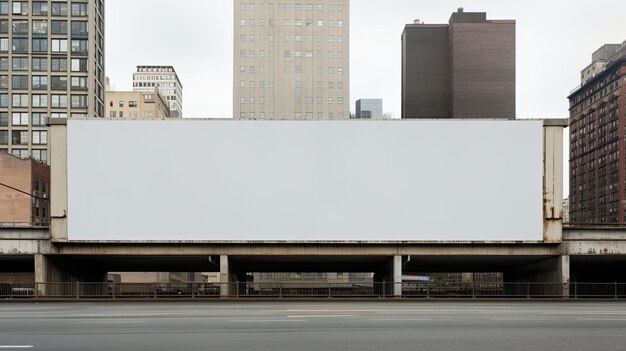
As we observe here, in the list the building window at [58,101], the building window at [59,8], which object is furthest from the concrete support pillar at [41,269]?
the building window at [59,8]

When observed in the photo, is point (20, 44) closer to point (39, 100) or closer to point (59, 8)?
point (59, 8)

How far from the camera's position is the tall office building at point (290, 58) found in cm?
13175

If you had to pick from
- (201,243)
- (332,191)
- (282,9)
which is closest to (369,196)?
(332,191)

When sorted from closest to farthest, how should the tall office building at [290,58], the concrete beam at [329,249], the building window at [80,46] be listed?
the concrete beam at [329,249] < the building window at [80,46] < the tall office building at [290,58]

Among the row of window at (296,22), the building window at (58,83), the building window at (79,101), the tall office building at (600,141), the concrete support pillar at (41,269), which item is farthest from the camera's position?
the tall office building at (600,141)

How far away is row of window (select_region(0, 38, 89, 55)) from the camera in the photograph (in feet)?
352

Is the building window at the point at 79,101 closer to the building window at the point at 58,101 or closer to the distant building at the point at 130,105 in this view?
the building window at the point at 58,101

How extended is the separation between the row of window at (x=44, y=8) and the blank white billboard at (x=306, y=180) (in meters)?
84.9

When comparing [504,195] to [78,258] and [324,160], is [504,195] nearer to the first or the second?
[324,160]

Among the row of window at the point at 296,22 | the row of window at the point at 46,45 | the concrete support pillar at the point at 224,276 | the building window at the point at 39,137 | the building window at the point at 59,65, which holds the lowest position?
the concrete support pillar at the point at 224,276

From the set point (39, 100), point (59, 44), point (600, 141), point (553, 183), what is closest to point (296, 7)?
point (59, 44)

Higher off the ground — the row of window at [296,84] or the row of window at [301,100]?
the row of window at [296,84]

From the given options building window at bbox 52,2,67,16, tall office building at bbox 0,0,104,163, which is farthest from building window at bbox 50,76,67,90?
building window at bbox 52,2,67,16

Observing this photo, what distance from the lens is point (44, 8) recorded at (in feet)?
352
